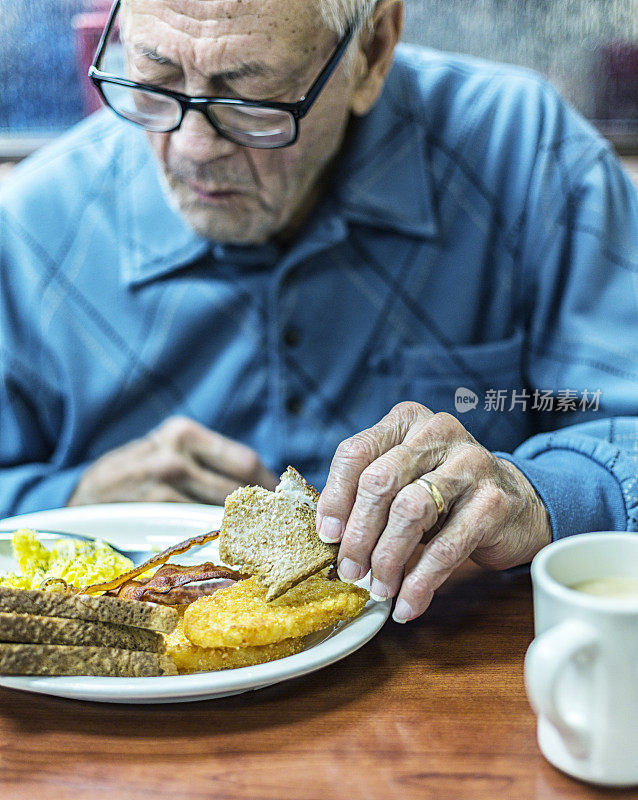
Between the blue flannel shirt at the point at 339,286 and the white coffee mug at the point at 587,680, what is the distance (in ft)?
1.91

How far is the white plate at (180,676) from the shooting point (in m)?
0.52

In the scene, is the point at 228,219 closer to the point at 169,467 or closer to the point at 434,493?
the point at 169,467

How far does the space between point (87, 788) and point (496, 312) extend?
0.80 meters

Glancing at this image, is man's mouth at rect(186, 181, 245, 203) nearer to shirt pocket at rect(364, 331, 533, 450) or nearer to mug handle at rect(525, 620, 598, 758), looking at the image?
shirt pocket at rect(364, 331, 533, 450)

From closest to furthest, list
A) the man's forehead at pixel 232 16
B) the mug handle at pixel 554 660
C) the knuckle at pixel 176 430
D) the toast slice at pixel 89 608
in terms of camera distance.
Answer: the mug handle at pixel 554 660 → the toast slice at pixel 89 608 → the man's forehead at pixel 232 16 → the knuckle at pixel 176 430

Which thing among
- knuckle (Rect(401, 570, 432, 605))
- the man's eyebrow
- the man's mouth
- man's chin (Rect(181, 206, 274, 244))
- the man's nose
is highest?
the man's eyebrow

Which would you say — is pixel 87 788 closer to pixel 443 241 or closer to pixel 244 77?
pixel 244 77

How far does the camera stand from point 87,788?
495 millimetres

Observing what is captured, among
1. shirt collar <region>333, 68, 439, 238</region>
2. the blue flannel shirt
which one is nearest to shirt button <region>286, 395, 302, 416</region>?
the blue flannel shirt

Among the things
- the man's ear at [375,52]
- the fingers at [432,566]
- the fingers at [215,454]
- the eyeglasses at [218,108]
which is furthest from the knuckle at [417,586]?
the man's ear at [375,52]

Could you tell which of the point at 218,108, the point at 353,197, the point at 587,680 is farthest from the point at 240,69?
the point at 587,680

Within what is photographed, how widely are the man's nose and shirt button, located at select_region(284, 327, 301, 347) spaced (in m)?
0.27

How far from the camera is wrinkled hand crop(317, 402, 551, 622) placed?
610mm

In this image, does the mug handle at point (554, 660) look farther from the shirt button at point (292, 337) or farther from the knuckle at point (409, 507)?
the shirt button at point (292, 337)
